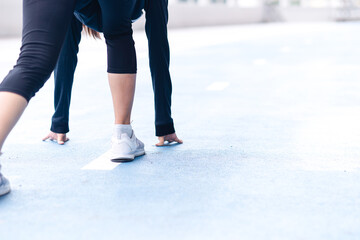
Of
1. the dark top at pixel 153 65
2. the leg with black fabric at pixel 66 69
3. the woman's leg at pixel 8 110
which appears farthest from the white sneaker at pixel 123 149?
the woman's leg at pixel 8 110

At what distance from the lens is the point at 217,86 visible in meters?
4.55

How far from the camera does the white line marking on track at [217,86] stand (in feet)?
14.3

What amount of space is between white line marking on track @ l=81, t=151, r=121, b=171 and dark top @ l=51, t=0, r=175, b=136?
29 centimetres

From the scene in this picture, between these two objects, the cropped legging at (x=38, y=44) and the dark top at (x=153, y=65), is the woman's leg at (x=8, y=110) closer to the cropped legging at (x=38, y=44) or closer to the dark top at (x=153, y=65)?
the cropped legging at (x=38, y=44)

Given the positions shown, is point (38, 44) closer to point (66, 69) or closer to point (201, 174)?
point (201, 174)

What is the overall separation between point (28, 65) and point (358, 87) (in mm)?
3303

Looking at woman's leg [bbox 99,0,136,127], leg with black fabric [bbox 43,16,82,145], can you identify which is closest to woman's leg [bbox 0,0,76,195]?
woman's leg [bbox 99,0,136,127]

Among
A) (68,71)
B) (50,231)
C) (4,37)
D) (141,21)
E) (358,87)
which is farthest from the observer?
(141,21)

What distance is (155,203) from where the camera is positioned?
1607 millimetres

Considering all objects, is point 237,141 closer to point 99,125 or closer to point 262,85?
point 99,125

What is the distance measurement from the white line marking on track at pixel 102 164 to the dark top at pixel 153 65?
29cm

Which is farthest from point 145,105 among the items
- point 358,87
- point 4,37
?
point 4,37

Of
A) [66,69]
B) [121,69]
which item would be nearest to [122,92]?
[121,69]

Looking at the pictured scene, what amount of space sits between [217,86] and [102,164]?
257 cm
